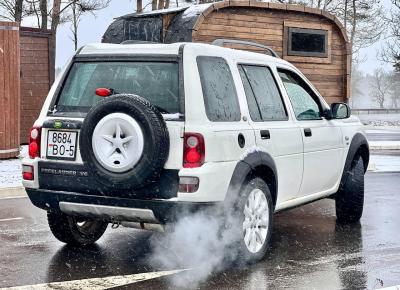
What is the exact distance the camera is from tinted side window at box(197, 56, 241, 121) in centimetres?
524

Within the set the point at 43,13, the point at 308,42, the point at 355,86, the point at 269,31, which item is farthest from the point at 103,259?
the point at 355,86

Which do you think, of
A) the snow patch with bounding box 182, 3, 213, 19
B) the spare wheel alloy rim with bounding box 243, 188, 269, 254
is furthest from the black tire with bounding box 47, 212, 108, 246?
the snow patch with bounding box 182, 3, 213, 19

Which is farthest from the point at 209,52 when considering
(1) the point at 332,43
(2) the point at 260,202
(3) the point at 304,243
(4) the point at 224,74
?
(1) the point at 332,43

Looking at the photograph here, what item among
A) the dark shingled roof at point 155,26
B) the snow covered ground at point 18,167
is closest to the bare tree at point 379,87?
the snow covered ground at point 18,167

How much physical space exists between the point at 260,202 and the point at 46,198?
5.86 feet

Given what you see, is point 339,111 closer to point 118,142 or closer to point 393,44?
point 118,142

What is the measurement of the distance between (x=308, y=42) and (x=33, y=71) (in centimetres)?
692

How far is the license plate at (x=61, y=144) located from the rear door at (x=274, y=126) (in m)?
1.52

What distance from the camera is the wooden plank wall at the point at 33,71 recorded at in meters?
16.4

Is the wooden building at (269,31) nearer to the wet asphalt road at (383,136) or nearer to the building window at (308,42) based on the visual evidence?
the building window at (308,42)

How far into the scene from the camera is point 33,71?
16.7m

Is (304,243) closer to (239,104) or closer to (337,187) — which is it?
(337,187)

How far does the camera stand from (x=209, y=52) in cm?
548

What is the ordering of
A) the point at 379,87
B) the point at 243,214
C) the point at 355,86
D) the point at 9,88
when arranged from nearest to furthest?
1. the point at 243,214
2. the point at 9,88
3. the point at 379,87
4. the point at 355,86
